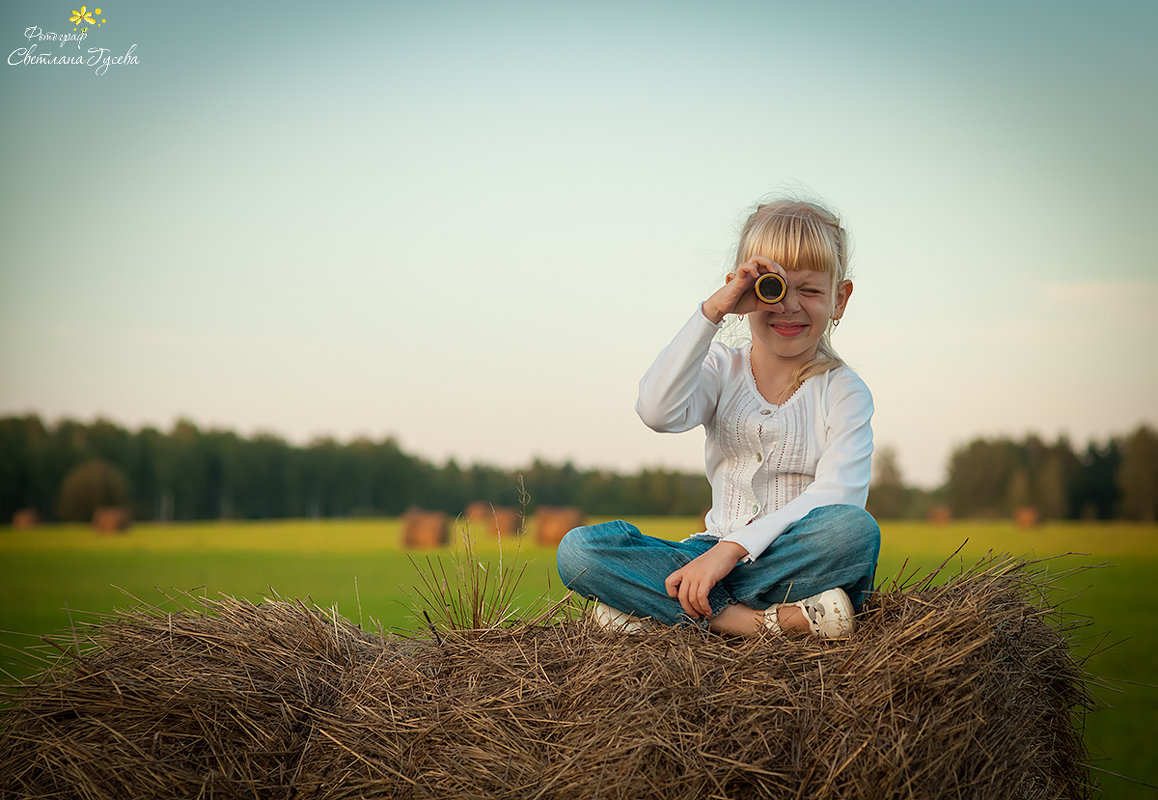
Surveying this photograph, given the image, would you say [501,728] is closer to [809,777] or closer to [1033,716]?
[809,777]

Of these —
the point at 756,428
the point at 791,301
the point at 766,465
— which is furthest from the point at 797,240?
the point at 766,465

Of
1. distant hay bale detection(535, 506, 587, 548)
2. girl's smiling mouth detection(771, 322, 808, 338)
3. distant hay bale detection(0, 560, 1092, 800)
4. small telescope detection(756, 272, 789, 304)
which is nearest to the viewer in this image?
distant hay bale detection(0, 560, 1092, 800)

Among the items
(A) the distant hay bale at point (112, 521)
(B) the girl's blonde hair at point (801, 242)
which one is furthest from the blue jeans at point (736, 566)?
(A) the distant hay bale at point (112, 521)

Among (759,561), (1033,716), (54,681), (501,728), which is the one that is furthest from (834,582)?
(54,681)

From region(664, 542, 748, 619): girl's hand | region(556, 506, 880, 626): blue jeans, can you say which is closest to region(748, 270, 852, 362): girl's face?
region(556, 506, 880, 626): blue jeans

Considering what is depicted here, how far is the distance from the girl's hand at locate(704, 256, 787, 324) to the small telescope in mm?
28

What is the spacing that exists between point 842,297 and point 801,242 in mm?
320

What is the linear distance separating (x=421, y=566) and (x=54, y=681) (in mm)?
992

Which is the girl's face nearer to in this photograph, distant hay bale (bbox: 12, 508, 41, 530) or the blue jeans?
the blue jeans

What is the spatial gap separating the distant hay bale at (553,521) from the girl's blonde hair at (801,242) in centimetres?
1026

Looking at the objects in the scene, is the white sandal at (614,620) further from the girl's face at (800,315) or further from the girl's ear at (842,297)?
the girl's ear at (842,297)

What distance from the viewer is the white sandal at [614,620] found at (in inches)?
91.4

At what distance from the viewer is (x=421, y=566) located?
8.63 feet

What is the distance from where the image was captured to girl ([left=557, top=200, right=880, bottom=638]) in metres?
2.21
